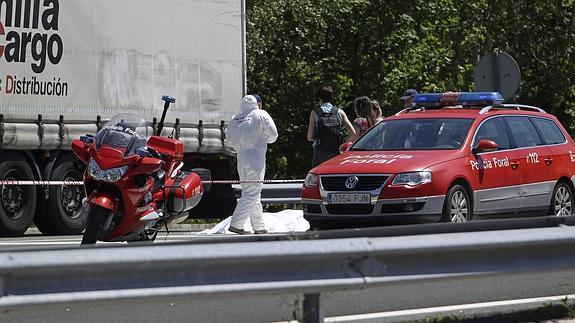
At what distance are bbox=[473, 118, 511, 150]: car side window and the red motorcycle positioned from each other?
408cm

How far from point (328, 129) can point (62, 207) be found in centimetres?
371

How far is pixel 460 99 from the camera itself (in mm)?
16016

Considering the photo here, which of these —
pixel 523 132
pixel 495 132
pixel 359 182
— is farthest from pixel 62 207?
pixel 523 132

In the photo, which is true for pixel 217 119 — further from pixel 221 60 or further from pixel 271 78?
pixel 271 78

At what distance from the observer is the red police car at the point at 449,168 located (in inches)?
540

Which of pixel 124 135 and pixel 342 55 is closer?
pixel 124 135

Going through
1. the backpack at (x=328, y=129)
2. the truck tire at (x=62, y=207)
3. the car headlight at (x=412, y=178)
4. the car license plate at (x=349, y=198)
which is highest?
the backpack at (x=328, y=129)

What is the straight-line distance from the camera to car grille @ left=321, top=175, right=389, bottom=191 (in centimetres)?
1380

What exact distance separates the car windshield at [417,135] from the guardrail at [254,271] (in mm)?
6253

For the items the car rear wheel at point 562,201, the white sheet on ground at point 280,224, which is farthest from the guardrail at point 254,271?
the white sheet on ground at point 280,224

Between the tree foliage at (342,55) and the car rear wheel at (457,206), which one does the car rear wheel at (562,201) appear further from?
the tree foliage at (342,55)

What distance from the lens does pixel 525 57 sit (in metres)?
39.1

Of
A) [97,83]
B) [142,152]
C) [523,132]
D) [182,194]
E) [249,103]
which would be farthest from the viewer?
[97,83]

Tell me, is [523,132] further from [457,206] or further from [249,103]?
[249,103]
